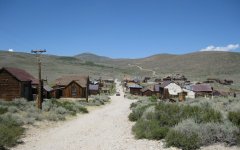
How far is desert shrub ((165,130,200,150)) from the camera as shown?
1052 cm

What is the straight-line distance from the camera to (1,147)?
1153 cm

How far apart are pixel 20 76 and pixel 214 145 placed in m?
29.7

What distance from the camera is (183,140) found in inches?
421

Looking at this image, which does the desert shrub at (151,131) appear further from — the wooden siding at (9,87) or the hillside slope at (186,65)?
the hillside slope at (186,65)

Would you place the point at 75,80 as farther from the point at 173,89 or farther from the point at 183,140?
the point at 183,140

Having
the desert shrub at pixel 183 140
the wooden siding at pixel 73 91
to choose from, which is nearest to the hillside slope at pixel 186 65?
the wooden siding at pixel 73 91

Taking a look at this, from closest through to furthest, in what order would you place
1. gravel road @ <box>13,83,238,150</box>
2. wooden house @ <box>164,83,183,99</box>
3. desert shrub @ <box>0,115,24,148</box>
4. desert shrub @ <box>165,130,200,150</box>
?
1. desert shrub @ <box>165,130,200,150</box>
2. desert shrub @ <box>0,115,24,148</box>
3. gravel road @ <box>13,83,238,150</box>
4. wooden house @ <box>164,83,183,99</box>

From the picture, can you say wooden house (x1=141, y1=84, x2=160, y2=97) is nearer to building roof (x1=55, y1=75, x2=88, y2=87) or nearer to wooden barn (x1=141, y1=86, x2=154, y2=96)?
wooden barn (x1=141, y1=86, x2=154, y2=96)

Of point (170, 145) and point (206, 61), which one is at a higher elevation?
point (206, 61)

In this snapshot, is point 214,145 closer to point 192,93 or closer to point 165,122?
point 165,122

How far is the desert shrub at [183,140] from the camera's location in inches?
414

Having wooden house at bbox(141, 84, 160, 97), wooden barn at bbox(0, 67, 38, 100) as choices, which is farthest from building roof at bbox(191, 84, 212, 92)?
wooden barn at bbox(0, 67, 38, 100)

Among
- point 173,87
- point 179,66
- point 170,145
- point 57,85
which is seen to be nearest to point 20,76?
point 57,85

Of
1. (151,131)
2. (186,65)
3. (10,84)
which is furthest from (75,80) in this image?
(186,65)
